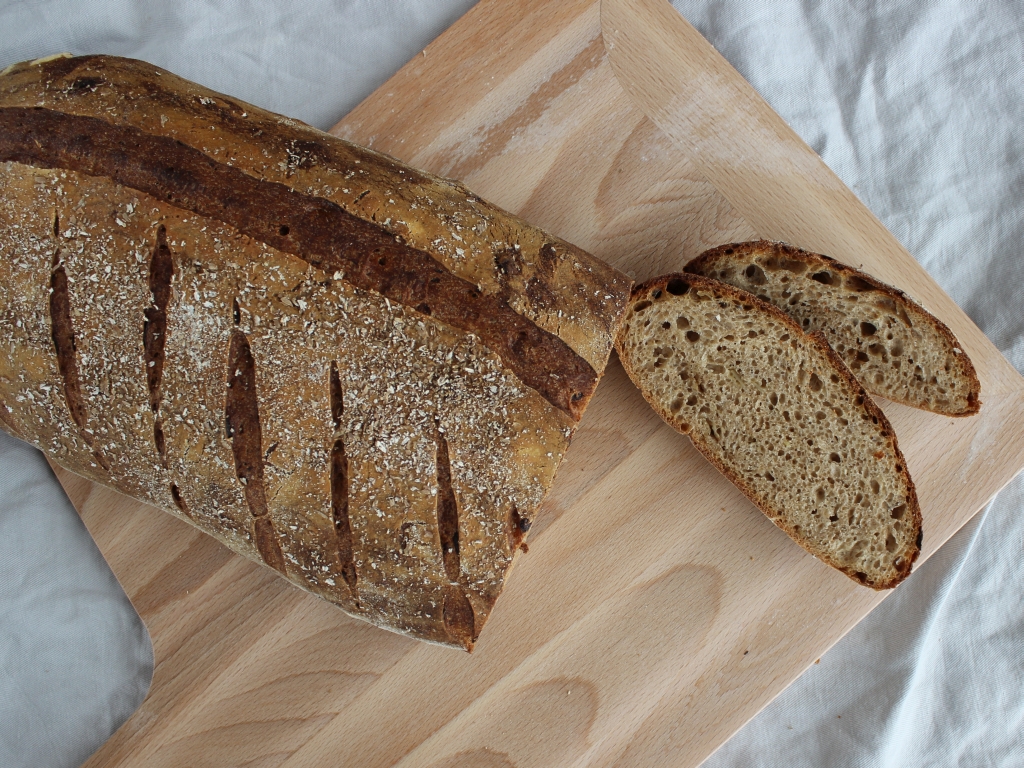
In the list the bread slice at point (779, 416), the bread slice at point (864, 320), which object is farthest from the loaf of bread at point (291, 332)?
the bread slice at point (864, 320)

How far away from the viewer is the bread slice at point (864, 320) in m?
1.96

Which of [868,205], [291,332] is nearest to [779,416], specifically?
[868,205]

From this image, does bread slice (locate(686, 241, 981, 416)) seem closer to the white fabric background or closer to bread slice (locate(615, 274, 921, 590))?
bread slice (locate(615, 274, 921, 590))

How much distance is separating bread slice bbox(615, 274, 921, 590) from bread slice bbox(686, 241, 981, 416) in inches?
4.9

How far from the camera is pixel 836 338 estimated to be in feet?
6.64

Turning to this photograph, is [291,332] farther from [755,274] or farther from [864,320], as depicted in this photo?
[864,320]

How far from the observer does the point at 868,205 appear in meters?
2.43

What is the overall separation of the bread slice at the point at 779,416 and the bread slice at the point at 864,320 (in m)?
0.12

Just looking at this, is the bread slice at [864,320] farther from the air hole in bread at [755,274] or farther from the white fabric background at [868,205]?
the white fabric background at [868,205]

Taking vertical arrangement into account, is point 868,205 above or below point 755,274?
above

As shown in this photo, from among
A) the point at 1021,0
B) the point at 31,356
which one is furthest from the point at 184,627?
the point at 1021,0

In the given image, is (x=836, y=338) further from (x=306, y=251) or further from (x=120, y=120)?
(x=120, y=120)

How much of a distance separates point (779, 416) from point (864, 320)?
0.37 metres

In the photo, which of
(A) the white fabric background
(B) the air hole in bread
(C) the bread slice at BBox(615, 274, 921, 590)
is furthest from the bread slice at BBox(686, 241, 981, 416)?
(A) the white fabric background
